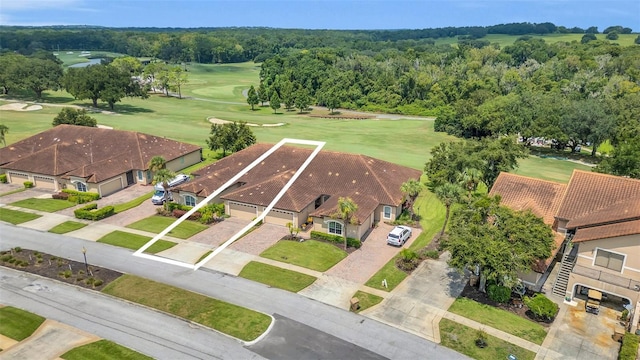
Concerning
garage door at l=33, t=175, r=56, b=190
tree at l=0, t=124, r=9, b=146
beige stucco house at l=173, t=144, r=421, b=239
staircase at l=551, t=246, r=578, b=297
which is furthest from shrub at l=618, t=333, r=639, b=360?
tree at l=0, t=124, r=9, b=146

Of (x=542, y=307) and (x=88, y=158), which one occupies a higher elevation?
(x=88, y=158)

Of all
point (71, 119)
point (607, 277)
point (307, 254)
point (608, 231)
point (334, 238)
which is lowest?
point (307, 254)

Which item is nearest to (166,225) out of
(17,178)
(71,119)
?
(17,178)

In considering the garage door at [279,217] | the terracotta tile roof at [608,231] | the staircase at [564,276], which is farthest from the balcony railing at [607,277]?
the garage door at [279,217]

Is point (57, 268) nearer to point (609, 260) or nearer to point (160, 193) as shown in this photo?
point (160, 193)

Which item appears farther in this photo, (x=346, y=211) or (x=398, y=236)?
(x=398, y=236)

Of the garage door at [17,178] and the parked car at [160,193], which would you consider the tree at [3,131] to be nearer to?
the garage door at [17,178]

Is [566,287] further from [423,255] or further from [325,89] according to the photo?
[325,89]

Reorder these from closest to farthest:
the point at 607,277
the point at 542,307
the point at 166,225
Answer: the point at 542,307 < the point at 607,277 < the point at 166,225
